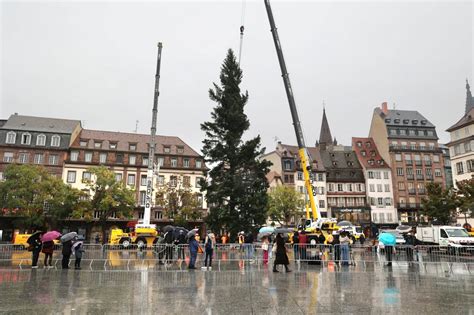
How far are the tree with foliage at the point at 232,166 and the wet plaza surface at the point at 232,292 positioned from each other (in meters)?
18.5

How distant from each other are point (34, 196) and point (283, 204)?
35.0 m

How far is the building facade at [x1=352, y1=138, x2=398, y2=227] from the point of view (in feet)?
217

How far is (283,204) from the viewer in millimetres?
56062

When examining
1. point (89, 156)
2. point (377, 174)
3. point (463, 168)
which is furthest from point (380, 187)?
point (89, 156)

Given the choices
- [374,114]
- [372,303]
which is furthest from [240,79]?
[374,114]

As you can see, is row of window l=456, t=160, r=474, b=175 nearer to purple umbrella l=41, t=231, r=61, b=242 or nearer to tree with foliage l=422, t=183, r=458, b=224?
tree with foliage l=422, t=183, r=458, b=224

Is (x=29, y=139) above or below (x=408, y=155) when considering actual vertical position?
below

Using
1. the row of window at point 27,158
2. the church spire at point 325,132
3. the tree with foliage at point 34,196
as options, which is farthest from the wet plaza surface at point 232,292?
the church spire at point 325,132

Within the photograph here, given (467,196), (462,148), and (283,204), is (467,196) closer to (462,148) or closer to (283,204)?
(462,148)

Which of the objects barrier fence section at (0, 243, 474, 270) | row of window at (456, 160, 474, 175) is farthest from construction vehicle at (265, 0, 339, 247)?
row of window at (456, 160, 474, 175)

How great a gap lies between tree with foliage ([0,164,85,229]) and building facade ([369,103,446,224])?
5608 cm

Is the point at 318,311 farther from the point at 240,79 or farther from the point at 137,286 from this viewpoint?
the point at 240,79

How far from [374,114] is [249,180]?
52.7 metres

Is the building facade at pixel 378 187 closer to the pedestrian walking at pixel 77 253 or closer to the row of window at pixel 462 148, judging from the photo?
the row of window at pixel 462 148
